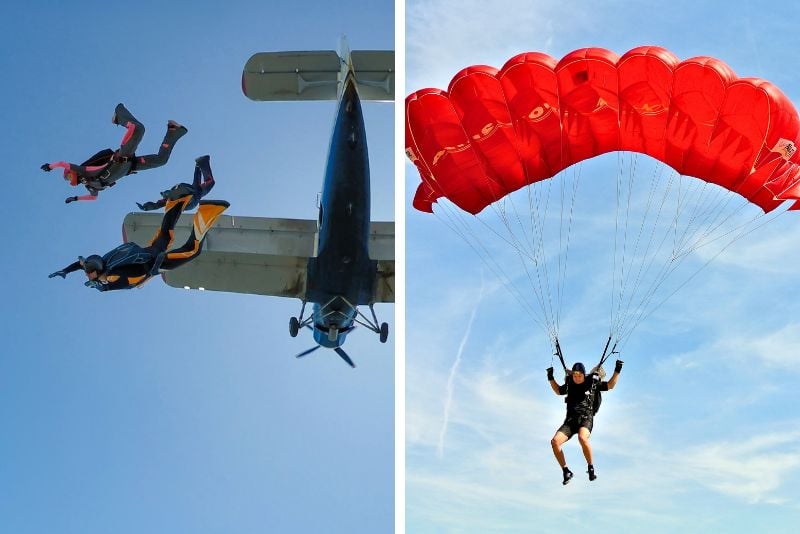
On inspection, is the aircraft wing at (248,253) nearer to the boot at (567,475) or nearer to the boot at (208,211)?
the boot at (567,475)

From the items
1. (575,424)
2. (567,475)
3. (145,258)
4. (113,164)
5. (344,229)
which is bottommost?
(567,475)

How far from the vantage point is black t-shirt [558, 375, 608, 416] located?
8289 mm

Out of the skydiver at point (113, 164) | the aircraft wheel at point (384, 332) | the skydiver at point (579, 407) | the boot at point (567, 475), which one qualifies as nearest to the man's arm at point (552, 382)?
the skydiver at point (579, 407)

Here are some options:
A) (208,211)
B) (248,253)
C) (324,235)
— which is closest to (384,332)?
(324,235)

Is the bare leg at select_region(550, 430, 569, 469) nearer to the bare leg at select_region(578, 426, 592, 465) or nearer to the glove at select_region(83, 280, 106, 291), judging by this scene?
the bare leg at select_region(578, 426, 592, 465)

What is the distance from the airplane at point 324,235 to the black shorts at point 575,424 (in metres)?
3.13

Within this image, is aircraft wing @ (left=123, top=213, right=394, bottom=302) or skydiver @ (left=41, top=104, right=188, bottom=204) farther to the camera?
aircraft wing @ (left=123, top=213, right=394, bottom=302)

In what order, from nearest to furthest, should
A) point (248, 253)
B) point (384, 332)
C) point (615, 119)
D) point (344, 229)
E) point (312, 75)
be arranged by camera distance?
point (615, 119)
point (344, 229)
point (384, 332)
point (312, 75)
point (248, 253)

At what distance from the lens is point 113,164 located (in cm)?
662

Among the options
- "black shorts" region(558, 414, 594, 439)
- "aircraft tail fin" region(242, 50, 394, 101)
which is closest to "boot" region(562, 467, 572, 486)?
"black shorts" region(558, 414, 594, 439)

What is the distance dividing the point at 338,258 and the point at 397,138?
6.93 metres

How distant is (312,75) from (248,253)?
3206 millimetres

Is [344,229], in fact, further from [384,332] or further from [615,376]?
[615,376]

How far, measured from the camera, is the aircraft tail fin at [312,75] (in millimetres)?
11578
